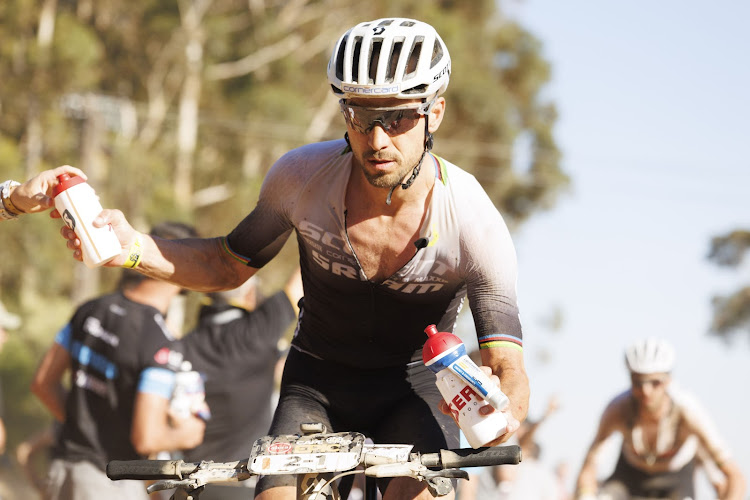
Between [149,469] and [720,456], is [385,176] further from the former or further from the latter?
[720,456]

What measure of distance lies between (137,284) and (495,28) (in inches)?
1299

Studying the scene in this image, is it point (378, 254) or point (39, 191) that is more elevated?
point (39, 191)

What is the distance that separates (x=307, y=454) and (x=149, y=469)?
0.56m

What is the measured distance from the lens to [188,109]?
32688 mm

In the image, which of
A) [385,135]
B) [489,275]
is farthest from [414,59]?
[489,275]

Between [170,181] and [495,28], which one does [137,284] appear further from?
[495,28]

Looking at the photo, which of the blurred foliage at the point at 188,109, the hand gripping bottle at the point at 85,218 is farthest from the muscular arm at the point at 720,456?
the blurred foliage at the point at 188,109

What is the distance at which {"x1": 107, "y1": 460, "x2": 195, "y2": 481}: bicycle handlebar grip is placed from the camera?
3.71 metres

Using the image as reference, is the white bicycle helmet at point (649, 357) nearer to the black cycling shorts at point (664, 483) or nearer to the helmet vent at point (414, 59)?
the black cycling shorts at point (664, 483)

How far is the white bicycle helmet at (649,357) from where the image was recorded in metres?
8.99

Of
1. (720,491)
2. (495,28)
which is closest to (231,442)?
(720,491)

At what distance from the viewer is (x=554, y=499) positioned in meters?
11.9

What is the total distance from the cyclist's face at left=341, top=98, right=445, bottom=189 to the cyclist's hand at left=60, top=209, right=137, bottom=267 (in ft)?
3.37

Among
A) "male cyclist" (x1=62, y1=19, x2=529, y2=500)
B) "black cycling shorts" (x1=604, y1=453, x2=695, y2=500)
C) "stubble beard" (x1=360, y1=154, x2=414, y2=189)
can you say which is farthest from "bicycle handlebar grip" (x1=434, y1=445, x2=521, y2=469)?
"black cycling shorts" (x1=604, y1=453, x2=695, y2=500)
